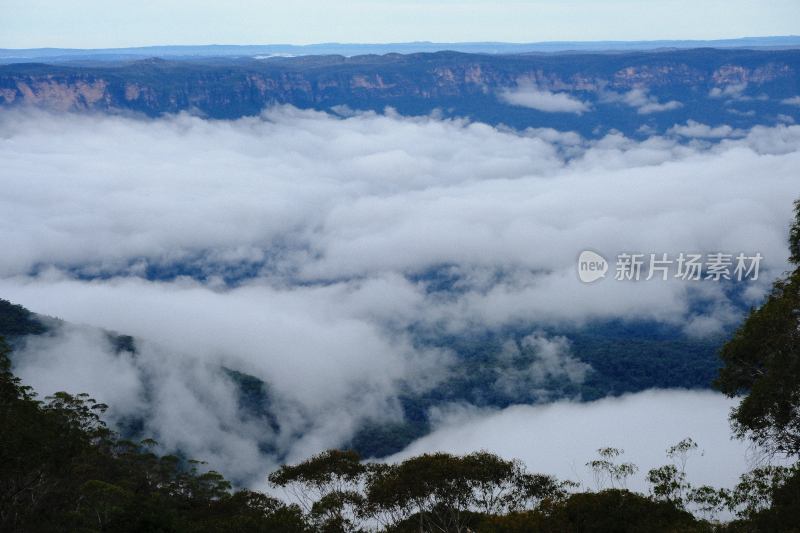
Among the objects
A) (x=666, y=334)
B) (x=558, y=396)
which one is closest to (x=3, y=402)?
(x=558, y=396)

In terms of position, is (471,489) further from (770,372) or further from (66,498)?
(66,498)

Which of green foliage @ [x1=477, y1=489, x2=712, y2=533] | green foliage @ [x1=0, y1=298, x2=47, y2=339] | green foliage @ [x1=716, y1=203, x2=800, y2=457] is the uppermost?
green foliage @ [x1=716, y1=203, x2=800, y2=457]

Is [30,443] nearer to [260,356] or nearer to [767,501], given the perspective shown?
[767,501]

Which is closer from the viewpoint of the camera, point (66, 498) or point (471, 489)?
point (66, 498)

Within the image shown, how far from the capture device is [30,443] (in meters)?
17.7

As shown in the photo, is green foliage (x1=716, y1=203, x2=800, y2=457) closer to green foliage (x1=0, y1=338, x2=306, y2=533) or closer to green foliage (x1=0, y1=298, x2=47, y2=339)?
green foliage (x1=0, y1=338, x2=306, y2=533)

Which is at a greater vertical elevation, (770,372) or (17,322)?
(770,372)

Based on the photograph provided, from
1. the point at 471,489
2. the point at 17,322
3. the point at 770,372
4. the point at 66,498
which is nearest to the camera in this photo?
the point at 770,372

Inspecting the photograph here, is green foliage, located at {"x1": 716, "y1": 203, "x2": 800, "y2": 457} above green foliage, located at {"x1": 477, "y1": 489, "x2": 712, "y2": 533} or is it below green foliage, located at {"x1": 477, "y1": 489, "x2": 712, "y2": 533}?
above

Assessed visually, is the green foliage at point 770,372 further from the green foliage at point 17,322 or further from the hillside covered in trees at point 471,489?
the green foliage at point 17,322

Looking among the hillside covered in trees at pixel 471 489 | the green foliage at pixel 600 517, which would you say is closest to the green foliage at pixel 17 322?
the hillside covered in trees at pixel 471 489

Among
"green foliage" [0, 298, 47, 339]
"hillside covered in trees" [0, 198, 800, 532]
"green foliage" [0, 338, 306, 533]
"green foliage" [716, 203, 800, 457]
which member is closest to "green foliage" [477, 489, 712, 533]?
"hillside covered in trees" [0, 198, 800, 532]

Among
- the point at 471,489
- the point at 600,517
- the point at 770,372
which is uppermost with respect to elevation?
the point at 770,372

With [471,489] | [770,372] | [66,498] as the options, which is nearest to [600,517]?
[471,489]
